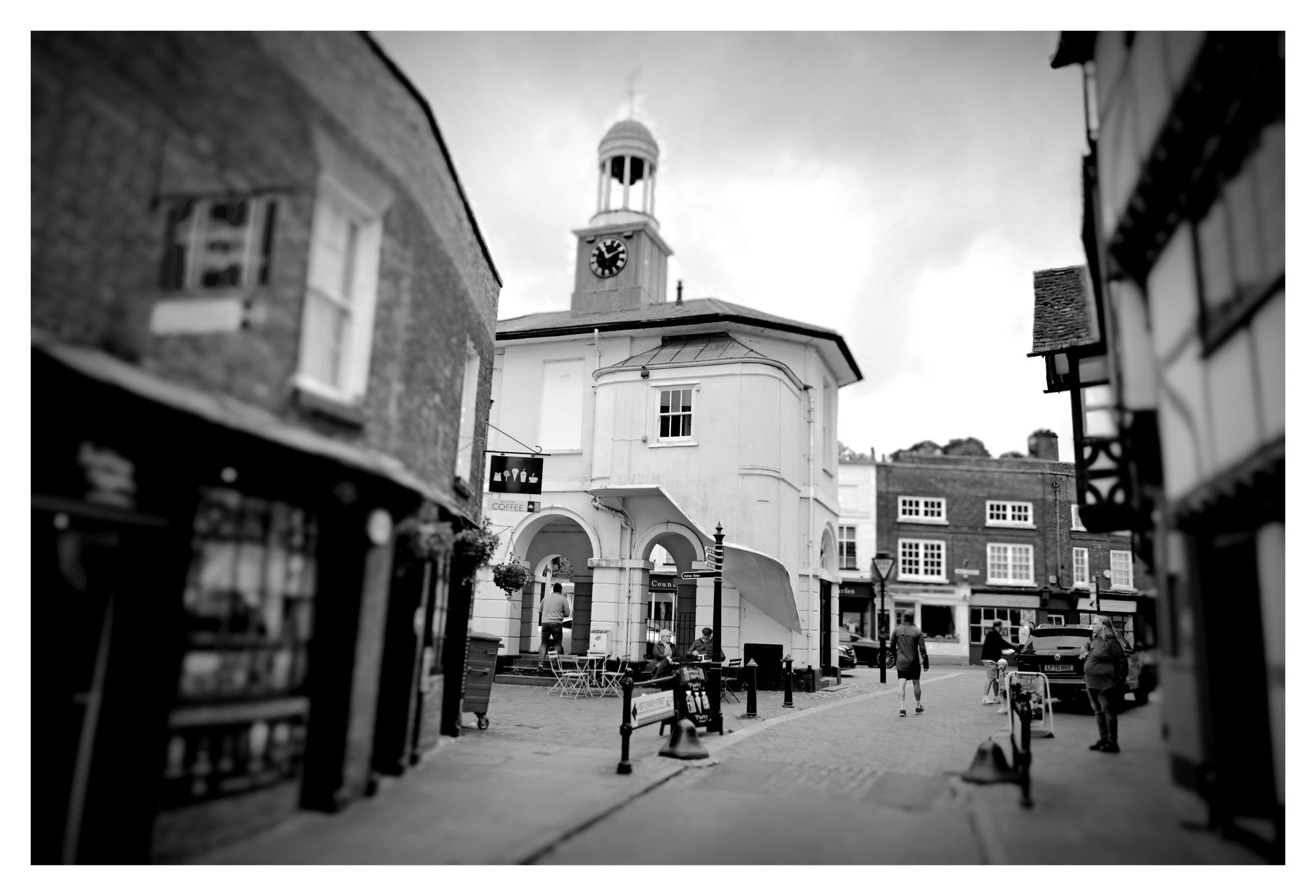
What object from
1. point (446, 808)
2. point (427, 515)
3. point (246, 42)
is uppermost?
point (246, 42)

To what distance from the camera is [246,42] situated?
5.38 metres

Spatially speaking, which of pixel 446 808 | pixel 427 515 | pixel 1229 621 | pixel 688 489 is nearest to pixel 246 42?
pixel 427 515

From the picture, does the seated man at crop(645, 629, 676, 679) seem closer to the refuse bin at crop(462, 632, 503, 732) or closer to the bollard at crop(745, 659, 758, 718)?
the bollard at crop(745, 659, 758, 718)

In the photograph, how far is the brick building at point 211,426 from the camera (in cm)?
455

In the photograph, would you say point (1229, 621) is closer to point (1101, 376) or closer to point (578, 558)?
point (1101, 376)

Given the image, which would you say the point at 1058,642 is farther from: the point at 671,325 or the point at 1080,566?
the point at 1080,566

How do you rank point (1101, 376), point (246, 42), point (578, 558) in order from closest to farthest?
point (246, 42)
point (1101, 376)
point (578, 558)

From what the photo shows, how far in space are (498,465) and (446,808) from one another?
9.06 m

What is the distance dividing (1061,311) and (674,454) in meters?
8.79

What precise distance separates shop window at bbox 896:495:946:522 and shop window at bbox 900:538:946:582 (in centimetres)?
99

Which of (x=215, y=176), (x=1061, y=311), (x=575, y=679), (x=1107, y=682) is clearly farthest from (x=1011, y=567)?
(x=215, y=176)

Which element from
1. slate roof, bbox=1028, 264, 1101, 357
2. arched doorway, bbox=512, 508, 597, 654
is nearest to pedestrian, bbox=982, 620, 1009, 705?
slate roof, bbox=1028, 264, 1101, 357

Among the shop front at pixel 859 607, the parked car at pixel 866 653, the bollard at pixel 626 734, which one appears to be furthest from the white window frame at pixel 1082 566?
the bollard at pixel 626 734

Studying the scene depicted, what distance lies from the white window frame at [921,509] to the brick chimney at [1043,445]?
6172 mm
